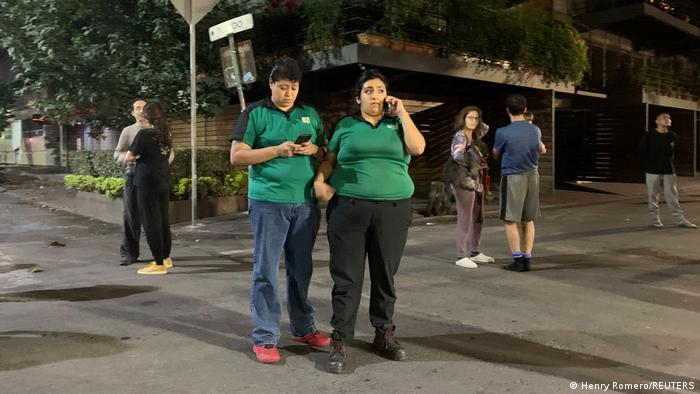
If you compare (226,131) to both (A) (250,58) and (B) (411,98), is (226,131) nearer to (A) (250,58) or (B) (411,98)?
(B) (411,98)

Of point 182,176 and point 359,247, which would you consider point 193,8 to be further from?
point 359,247

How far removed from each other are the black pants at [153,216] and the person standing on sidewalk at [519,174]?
3681 mm

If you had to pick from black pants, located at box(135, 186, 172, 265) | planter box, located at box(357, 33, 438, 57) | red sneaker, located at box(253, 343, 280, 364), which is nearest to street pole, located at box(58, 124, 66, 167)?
planter box, located at box(357, 33, 438, 57)

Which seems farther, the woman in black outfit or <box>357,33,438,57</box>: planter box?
<box>357,33,438,57</box>: planter box

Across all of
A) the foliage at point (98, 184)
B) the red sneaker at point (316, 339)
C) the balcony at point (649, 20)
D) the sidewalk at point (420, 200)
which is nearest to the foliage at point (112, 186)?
the foliage at point (98, 184)

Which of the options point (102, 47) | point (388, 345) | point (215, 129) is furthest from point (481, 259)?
point (215, 129)

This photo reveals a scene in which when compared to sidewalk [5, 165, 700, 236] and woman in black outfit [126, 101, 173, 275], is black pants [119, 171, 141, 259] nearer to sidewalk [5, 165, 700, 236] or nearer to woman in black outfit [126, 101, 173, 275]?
woman in black outfit [126, 101, 173, 275]

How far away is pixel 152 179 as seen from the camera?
633 centimetres

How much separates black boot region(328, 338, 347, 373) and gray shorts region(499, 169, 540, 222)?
3.24 meters

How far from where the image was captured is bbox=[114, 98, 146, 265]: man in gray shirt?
21.5 ft

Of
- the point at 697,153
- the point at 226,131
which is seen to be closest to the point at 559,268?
the point at 226,131

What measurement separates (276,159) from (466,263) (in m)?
3.62

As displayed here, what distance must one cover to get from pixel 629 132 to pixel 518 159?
16.6 meters

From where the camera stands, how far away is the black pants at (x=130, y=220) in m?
6.64
